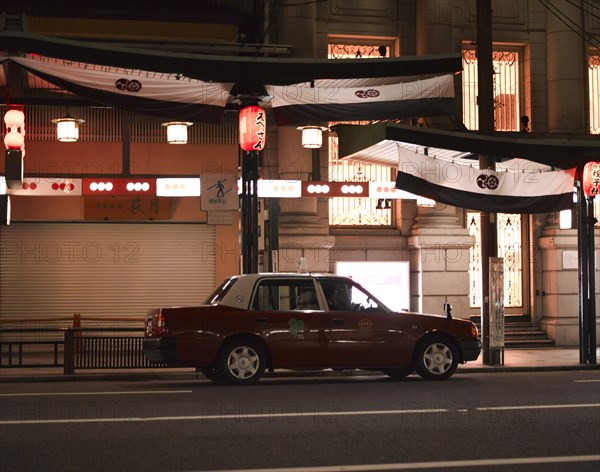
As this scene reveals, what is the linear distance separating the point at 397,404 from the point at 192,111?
8.92m

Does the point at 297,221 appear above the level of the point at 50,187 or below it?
below

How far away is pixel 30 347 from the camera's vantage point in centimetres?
2133

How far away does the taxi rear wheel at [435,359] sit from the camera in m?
16.0

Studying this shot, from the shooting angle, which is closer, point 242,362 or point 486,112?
point 242,362

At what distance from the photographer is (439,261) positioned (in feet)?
79.9

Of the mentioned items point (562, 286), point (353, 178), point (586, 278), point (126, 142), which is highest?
point (126, 142)

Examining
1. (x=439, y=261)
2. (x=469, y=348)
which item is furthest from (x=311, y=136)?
(x=469, y=348)

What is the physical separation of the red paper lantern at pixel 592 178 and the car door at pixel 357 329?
6.63 m

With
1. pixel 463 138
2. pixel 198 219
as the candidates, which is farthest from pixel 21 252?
pixel 463 138

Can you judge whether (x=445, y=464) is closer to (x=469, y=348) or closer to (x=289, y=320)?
(x=289, y=320)

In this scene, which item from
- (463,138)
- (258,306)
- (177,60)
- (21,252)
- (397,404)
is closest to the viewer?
(397,404)

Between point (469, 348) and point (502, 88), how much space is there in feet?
38.1

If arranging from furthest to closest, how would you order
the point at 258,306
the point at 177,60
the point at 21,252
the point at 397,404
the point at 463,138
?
the point at 21,252 < the point at 463,138 < the point at 177,60 < the point at 258,306 < the point at 397,404

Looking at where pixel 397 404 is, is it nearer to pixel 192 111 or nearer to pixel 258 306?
pixel 258 306
